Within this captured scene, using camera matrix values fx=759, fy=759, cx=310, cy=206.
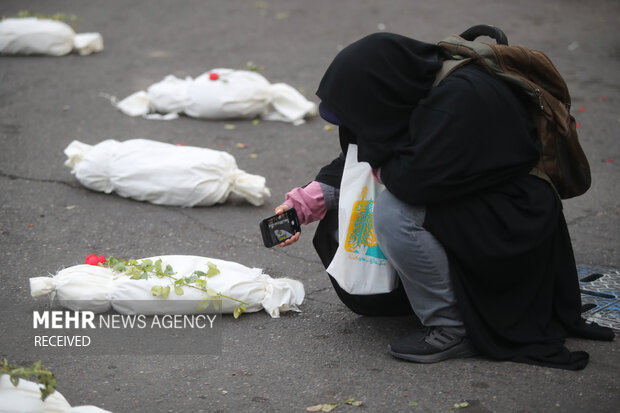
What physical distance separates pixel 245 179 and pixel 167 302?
59.9 inches

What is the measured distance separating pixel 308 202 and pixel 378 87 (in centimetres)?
67

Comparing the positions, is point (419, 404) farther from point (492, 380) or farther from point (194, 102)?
point (194, 102)

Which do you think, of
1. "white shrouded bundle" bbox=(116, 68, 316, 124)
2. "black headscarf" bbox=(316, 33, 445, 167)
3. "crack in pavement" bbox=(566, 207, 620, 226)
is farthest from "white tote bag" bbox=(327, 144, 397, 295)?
"white shrouded bundle" bbox=(116, 68, 316, 124)

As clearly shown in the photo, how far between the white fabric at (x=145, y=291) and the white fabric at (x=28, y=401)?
85 cm

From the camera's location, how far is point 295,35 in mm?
9195

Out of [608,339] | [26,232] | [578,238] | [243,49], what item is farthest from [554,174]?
[243,49]

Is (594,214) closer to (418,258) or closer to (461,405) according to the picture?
(418,258)

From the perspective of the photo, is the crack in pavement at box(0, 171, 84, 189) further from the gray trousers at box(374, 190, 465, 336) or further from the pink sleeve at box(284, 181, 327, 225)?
the gray trousers at box(374, 190, 465, 336)

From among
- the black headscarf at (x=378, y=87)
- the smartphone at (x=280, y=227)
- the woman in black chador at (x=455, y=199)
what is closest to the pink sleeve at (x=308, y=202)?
the smartphone at (x=280, y=227)

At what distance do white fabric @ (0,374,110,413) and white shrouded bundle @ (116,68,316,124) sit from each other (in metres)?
3.90

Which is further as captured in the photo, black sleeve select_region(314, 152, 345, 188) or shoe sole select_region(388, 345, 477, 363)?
black sleeve select_region(314, 152, 345, 188)

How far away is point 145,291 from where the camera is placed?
334cm

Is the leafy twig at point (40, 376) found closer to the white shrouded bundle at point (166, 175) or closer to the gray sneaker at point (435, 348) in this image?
the gray sneaker at point (435, 348)

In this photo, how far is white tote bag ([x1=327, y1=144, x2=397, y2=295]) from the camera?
10.0 ft
